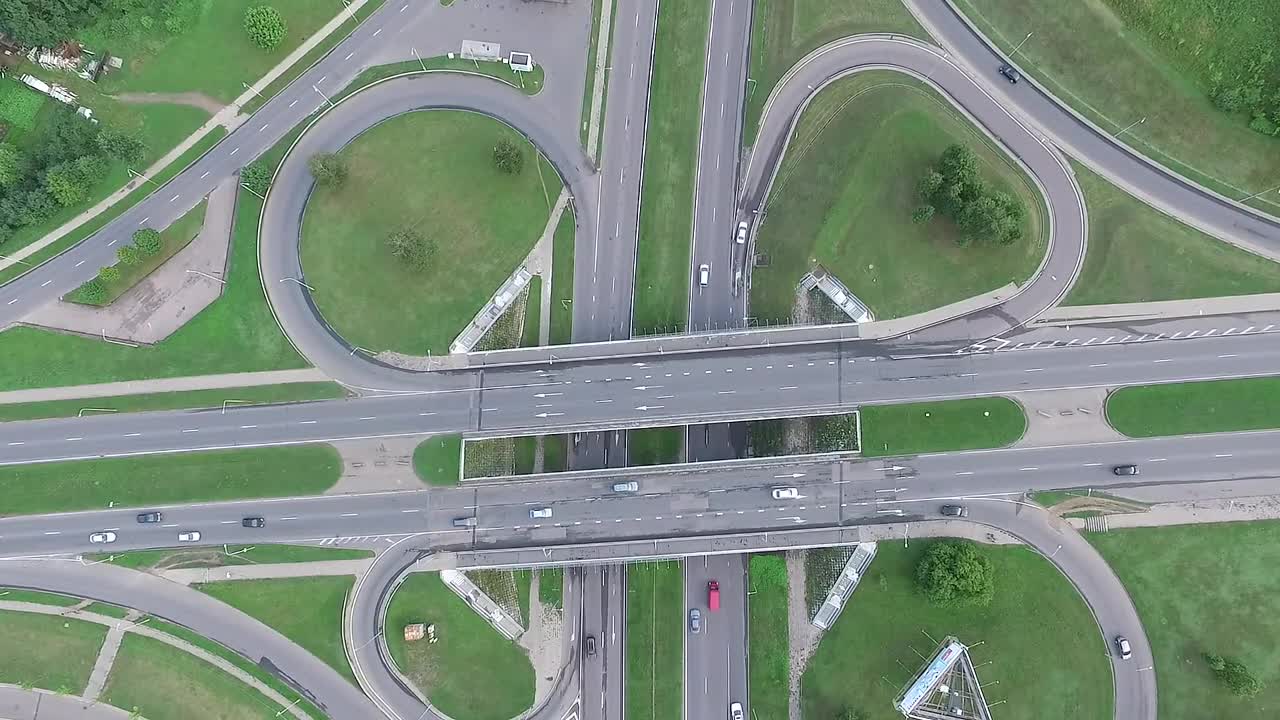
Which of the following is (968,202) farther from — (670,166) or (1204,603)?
(1204,603)

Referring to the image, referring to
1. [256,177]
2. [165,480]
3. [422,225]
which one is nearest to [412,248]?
[422,225]

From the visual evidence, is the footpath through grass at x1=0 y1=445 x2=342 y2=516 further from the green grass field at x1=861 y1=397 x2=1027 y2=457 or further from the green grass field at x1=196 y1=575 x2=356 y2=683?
the green grass field at x1=861 y1=397 x2=1027 y2=457

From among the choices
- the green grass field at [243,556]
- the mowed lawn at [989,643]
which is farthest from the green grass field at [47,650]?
the mowed lawn at [989,643]

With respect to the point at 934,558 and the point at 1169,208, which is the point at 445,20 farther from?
the point at 1169,208

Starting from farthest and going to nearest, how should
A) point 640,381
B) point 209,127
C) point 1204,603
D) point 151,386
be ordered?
→ 1. point 209,127
2. point 151,386
3. point 640,381
4. point 1204,603

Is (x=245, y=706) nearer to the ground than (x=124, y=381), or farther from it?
nearer to the ground

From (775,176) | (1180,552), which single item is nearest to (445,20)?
(775,176)

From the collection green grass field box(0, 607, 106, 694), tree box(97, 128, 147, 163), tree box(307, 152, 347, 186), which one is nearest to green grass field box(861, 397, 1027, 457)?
tree box(307, 152, 347, 186)
